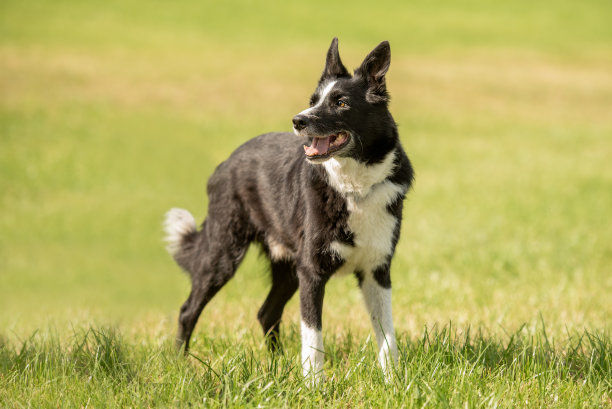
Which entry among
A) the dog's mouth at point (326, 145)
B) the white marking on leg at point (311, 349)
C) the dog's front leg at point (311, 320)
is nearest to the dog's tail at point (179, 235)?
the dog's front leg at point (311, 320)

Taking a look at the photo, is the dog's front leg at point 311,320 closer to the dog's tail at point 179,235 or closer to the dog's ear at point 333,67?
the dog's ear at point 333,67

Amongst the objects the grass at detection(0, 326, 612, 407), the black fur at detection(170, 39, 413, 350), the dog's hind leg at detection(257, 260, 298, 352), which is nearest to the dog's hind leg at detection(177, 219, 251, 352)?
the black fur at detection(170, 39, 413, 350)

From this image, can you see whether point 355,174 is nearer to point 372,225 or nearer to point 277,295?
point 372,225

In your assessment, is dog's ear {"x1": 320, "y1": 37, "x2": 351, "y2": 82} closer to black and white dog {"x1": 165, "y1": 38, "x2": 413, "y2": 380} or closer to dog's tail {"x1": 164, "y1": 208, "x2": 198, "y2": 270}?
black and white dog {"x1": 165, "y1": 38, "x2": 413, "y2": 380}

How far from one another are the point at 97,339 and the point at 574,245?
7.09 meters

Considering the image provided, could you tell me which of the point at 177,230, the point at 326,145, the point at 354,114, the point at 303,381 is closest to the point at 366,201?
the point at 326,145

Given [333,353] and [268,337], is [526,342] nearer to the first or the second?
[333,353]

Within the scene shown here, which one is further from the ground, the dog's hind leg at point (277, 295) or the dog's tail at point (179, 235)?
the dog's tail at point (179, 235)

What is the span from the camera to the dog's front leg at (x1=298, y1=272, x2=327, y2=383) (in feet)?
14.0

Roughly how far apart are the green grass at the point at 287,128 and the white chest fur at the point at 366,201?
2.05ft

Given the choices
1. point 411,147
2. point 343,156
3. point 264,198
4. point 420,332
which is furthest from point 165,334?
point 411,147

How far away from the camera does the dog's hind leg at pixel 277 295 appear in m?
5.32

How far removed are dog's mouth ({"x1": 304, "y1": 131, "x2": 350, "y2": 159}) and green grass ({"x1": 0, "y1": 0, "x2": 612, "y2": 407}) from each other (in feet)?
3.89

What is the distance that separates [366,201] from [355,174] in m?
0.18
